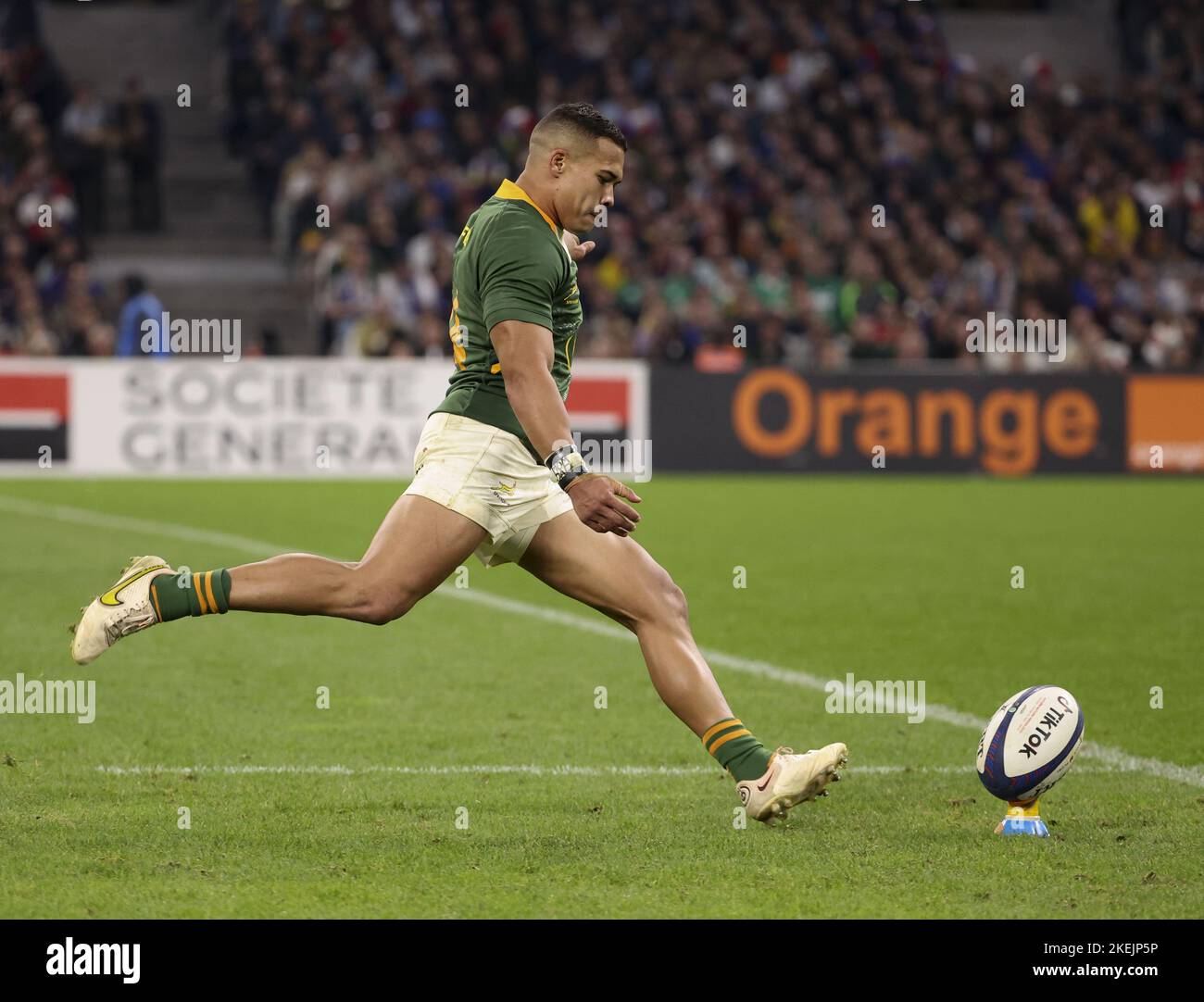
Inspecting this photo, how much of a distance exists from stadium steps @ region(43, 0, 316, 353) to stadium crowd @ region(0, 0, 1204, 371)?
0.70 meters

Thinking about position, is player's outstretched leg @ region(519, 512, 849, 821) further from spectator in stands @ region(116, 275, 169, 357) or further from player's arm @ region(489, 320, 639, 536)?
spectator in stands @ region(116, 275, 169, 357)

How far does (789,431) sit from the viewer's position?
23578 mm

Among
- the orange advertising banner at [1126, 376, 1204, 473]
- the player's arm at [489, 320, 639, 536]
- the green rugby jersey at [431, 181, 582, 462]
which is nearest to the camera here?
the player's arm at [489, 320, 639, 536]

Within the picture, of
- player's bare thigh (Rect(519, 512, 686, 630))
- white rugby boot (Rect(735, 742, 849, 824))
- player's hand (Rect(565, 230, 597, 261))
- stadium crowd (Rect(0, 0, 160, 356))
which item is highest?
stadium crowd (Rect(0, 0, 160, 356))

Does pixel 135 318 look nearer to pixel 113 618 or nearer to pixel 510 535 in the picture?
pixel 113 618

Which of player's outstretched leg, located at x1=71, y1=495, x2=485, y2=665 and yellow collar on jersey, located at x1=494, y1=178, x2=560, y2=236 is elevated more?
yellow collar on jersey, located at x1=494, y1=178, x2=560, y2=236

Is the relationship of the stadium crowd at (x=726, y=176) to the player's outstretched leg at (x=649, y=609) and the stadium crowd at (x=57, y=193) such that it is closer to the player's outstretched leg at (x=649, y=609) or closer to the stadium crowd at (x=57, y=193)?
the stadium crowd at (x=57, y=193)

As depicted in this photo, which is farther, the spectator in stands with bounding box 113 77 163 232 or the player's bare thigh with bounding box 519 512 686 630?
the spectator in stands with bounding box 113 77 163 232

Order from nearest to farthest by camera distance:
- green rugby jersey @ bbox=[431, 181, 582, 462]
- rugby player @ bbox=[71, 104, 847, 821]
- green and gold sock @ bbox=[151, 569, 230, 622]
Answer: green rugby jersey @ bbox=[431, 181, 582, 462], rugby player @ bbox=[71, 104, 847, 821], green and gold sock @ bbox=[151, 569, 230, 622]

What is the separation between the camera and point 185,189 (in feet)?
98.6

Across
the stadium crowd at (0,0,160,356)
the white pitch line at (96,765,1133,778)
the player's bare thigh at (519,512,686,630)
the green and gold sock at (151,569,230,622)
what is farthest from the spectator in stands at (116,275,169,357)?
the player's bare thigh at (519,512,686,630)

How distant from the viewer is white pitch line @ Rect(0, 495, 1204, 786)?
7098 millimetres
